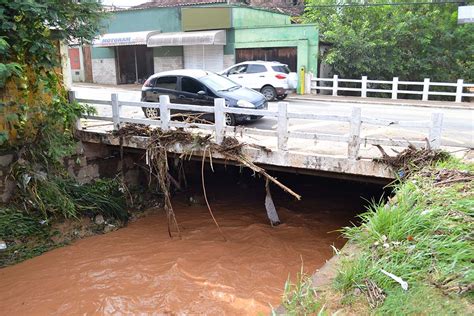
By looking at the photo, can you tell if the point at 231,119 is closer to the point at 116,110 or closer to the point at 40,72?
the point at 116,110

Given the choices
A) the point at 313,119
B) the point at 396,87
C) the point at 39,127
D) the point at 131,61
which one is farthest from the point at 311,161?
the point at 131,61

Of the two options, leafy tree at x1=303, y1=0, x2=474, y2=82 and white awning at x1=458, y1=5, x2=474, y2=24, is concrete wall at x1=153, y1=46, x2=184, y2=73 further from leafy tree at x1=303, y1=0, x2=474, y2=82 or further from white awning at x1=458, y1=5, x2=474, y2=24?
white awning at x1=458, y1=5, x2=474, y2=24

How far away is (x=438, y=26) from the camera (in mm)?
20891

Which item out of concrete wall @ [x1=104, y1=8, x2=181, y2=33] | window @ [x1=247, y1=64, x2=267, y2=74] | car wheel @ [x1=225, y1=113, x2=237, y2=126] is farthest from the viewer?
concrete wall @ [x1=104, y1=8, x2=181, y2=33]

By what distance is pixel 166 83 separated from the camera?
11.7 meters

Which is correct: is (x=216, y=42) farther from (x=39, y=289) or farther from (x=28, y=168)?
(x=39, y=289)

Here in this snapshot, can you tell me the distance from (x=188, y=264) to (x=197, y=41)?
17.5 m

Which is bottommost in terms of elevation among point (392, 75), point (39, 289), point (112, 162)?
point (39, 289)

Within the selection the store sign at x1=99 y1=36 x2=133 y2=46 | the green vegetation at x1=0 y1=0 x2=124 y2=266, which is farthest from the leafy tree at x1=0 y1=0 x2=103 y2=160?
the store sign at x1=99 y1=36 x2=133 y2=46

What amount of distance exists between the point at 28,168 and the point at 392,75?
708 inches

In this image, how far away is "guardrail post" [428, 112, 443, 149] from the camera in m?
6.93

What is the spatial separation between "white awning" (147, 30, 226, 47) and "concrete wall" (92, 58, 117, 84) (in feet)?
14.5

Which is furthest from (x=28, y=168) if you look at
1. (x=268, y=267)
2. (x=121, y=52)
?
(x=121, y=52)

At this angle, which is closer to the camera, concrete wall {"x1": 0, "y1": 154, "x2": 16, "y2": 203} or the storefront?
concrete wall {"x1": 0, "y1": 154, "x2": 16, "y2": 203}
